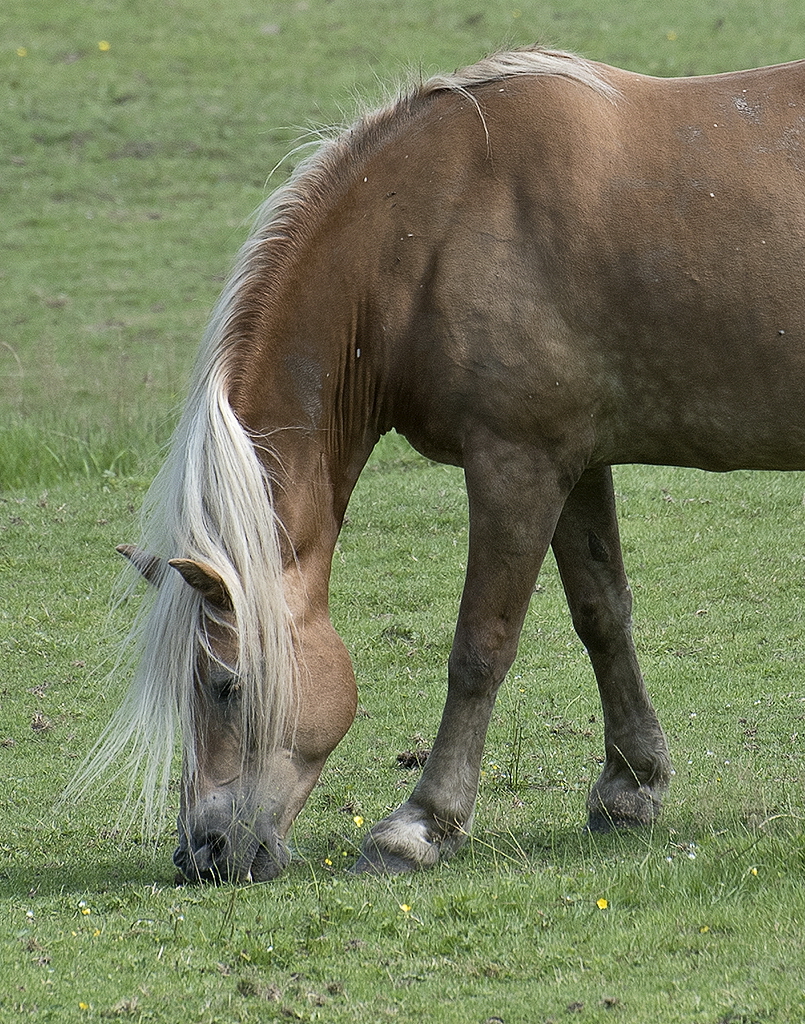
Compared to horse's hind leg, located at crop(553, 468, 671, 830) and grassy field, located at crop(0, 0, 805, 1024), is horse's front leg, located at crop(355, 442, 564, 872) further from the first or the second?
horse's hind leg, located at crop(553, 468, 671, 830)

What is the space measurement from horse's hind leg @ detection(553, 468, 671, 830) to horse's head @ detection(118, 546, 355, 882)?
117cm

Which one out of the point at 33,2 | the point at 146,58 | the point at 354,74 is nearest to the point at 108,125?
the point at 146,58

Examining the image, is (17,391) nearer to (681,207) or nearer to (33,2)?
(681,207)

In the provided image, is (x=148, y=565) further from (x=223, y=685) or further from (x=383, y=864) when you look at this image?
(x=383, y=864)

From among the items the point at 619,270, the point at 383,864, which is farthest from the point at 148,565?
the point at 619,270

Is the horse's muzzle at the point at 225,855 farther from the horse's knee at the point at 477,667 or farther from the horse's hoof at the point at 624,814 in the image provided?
the horse's hoof at the point at 624,814

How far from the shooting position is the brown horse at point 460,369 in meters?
4.26

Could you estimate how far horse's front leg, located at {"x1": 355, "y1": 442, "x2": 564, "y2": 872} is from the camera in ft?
14.3

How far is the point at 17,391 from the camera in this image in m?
11.8

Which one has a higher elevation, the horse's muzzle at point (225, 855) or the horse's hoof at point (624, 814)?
the horse's muzzle at point (225, 855)

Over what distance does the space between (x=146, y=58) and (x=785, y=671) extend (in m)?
19.2

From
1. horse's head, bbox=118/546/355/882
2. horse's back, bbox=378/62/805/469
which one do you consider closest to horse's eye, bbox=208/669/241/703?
horse's head, bbox=118/546/355/882

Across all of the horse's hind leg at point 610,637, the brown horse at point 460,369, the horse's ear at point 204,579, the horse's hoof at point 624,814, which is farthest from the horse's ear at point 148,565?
the horse's hoof at point 624,814

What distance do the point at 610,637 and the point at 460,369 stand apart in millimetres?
1283
